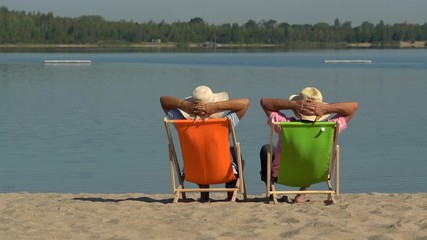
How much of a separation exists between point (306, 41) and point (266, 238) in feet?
546

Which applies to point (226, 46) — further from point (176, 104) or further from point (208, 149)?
point (208, 149)

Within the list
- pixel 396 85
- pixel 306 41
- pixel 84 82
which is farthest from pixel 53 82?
pixel 306 41

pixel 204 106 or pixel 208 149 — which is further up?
pixel 204 106

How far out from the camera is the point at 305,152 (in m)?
7.09

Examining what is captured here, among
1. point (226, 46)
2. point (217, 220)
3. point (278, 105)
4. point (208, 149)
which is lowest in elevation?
point (226, 46)

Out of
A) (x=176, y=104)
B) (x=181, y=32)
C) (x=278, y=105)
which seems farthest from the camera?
(x=181, y=32)

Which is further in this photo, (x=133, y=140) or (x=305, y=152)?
(x=133, y=140)

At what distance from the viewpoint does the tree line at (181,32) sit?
15262cm

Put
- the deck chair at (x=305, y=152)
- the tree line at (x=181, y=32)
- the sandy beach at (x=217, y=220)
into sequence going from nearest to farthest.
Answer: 1. the sandy beach at (x=217, y=220)
2. the deck chair at (x=305, y=152)
3. the tree line at (x=181, y=32)

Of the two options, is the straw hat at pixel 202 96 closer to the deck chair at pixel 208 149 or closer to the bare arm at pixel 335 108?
the deck chair at pixel 208 149

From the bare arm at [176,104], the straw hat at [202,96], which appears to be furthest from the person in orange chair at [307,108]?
the bare arm at [176,104]

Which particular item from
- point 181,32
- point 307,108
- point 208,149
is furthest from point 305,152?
point 181,32

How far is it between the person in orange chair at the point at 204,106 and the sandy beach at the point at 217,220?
0.64 metres

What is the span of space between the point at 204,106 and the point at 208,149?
0.31 meters
